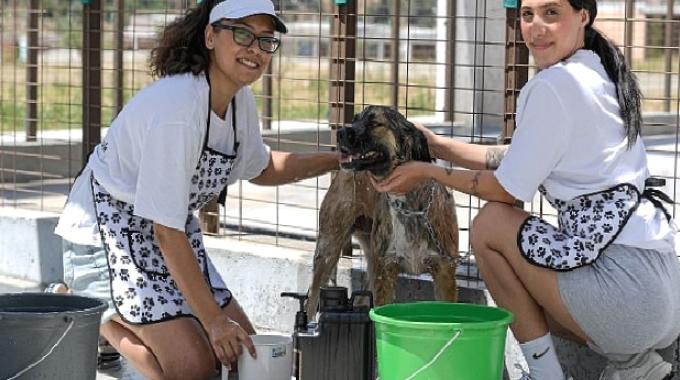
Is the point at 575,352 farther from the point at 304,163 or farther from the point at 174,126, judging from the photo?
the point at 174,126

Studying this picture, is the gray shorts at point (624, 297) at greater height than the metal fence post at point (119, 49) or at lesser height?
lesser

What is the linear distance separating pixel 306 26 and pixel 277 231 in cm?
1732

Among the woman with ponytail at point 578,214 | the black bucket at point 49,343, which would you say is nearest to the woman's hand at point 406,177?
the woman with ponytail at point 578,214

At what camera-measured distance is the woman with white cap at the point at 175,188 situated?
16.8ft

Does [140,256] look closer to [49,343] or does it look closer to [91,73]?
[49,343]

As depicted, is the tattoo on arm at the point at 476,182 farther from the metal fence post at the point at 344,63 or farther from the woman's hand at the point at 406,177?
the metal fence post at the point at 344,63

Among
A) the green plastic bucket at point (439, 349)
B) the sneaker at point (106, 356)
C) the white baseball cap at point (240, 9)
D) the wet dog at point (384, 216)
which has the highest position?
the white baseball cap at point (240, 9)

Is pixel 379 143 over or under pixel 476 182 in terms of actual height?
over

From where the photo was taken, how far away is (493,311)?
15.6ft

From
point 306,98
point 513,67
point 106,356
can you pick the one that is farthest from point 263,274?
point 306,98

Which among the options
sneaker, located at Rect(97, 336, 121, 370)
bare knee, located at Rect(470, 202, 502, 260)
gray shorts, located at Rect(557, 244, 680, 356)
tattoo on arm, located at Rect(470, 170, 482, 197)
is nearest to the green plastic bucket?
gray shorts, located at Rect(557, 244, 680, 356)

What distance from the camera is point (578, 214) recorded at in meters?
4.80

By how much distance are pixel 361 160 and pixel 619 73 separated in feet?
3.53

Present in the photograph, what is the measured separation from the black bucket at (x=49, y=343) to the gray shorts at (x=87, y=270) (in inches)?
26.3
